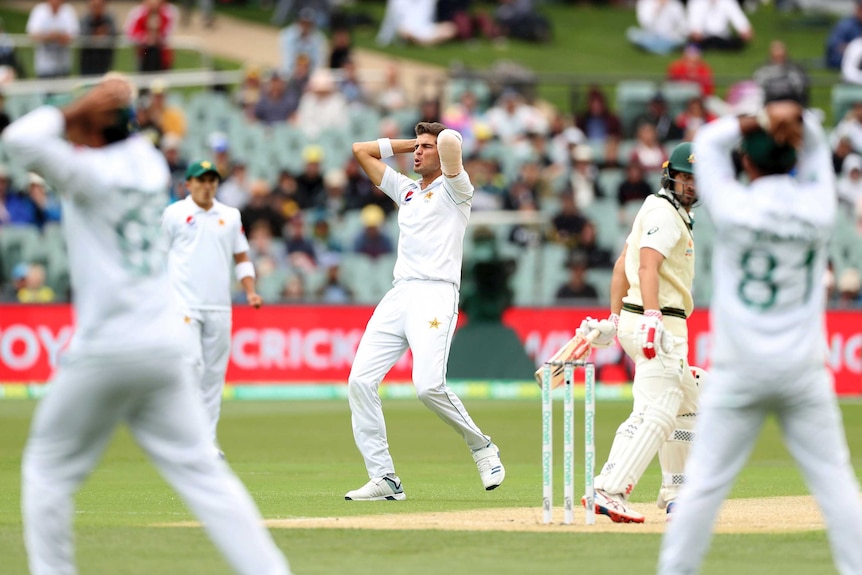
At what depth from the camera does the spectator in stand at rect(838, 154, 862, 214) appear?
23.1 metres

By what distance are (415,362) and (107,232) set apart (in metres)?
4.52

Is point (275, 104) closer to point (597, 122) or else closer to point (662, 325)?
point (597, 122)

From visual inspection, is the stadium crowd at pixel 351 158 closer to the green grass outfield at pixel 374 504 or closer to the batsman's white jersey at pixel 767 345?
the green grass outfield at pixel 374 504

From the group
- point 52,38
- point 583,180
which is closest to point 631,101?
point 583,180

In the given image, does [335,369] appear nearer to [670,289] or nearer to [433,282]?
[433,282]

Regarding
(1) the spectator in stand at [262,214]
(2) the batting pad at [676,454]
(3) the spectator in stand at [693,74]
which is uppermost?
(3) the spectator in stand at [693,74]

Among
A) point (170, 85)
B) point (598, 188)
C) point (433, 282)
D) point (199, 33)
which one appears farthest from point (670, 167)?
point (199, 33)

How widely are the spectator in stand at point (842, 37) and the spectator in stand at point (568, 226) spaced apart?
8994 mm

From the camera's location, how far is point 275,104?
25.2m

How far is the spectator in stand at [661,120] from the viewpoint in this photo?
990 inches

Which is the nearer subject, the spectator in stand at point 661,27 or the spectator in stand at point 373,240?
the spectator in stand at point 373,240

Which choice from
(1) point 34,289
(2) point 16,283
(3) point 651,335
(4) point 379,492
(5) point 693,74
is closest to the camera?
(3) point 651,335

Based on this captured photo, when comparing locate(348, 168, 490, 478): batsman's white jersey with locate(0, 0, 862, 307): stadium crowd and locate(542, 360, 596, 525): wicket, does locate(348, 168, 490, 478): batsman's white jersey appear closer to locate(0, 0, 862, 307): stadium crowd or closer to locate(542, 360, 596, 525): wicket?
locate(542, 360, 596, 525): wicket

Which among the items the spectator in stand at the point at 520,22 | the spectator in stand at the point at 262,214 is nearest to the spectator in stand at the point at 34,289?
the spectator in stand at the point at 262,214
